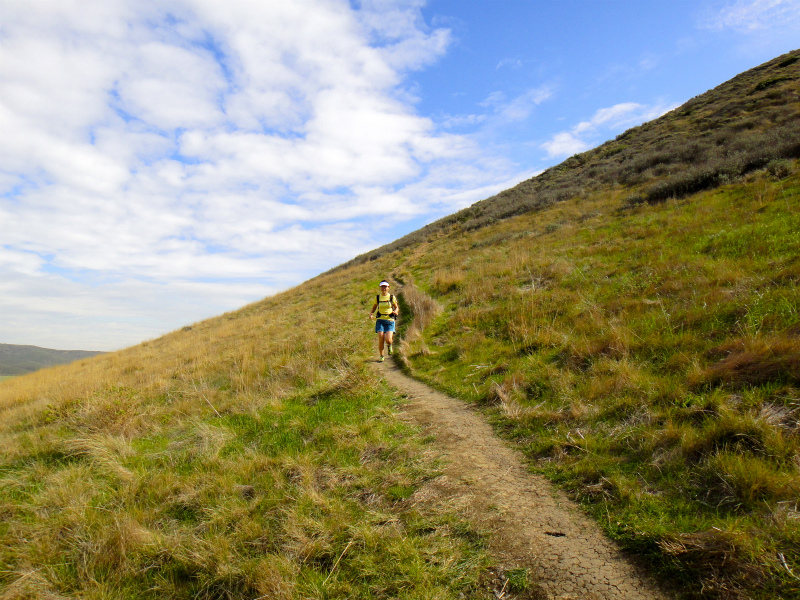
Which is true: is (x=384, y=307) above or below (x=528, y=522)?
above

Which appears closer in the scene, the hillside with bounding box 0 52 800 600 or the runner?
the hillside with bounding box 0 52 800 600

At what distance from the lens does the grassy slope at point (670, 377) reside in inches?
109

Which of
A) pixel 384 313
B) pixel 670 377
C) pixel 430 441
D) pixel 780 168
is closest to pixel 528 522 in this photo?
pixel 430 441

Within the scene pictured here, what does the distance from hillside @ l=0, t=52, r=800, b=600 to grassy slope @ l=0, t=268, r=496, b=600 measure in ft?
0.08

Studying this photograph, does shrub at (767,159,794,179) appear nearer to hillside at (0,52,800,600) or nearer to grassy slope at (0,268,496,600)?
hillside at (0,52,800,600)

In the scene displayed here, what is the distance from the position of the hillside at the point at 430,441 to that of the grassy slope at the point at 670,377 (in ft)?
0.08

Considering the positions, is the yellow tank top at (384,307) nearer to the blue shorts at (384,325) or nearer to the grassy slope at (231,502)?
the blue shorts at (384,325)

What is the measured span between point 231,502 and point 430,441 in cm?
254

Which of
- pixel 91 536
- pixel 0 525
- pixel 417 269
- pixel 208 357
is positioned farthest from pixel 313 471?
pixel 417 269

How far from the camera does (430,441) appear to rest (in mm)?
5230

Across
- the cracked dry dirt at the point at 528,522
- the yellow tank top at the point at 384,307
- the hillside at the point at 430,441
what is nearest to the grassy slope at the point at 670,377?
the hillside at the point at 430,441

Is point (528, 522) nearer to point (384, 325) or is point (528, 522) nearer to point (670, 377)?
point (670, 377)

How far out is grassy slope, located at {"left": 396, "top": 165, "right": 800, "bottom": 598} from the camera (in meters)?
2.76

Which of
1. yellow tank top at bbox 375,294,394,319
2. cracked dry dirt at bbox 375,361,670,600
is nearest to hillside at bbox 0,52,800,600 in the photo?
cracked dry dirt at bbox 375,361,670,600
